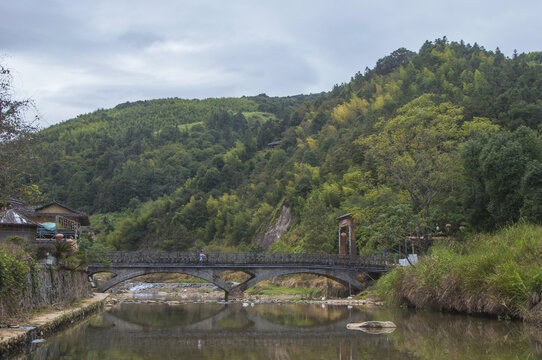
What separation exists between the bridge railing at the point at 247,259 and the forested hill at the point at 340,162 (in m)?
2.26

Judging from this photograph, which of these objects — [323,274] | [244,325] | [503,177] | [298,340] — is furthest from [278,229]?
[298,340]

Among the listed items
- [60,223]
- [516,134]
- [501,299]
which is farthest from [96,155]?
[501,299]

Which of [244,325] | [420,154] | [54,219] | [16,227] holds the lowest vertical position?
[244,325]

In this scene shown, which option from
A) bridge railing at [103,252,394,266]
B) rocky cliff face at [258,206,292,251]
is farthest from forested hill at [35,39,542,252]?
rocky cliff face at [258,206,292,251]

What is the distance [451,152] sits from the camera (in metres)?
36.9

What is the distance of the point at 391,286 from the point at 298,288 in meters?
24.3

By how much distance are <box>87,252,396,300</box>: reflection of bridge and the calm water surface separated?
57.5 feet

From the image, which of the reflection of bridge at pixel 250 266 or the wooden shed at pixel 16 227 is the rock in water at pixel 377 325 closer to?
the wooden shed at pixel 16 227

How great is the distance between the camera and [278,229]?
3076 inches

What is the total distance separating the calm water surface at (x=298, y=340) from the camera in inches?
560

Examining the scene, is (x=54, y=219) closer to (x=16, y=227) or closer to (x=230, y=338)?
(x=16, y=227)

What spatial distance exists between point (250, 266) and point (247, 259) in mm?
977

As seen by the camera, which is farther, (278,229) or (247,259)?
(278,229)

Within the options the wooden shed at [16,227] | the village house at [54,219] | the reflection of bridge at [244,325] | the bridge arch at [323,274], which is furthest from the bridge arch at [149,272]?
the reflection of bridge at [244,325]
